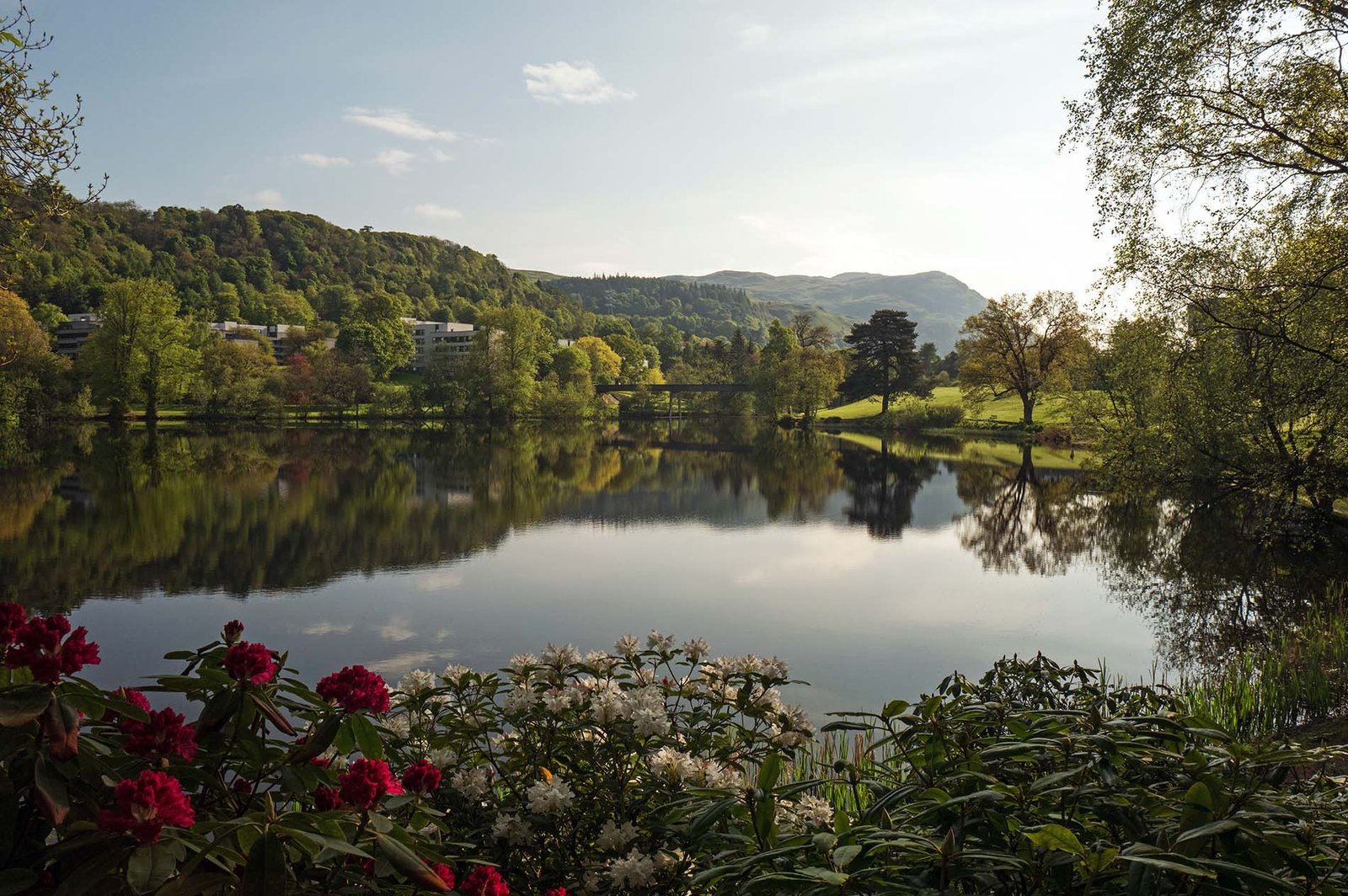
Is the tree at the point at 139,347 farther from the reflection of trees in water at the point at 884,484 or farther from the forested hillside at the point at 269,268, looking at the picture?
the reflection of trees in water at the point at 884,484

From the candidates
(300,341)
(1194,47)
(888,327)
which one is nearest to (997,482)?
(1194,47)

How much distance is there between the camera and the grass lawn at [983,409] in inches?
2307

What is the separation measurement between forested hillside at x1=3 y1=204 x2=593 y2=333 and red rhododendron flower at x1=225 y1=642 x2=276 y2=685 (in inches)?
3842

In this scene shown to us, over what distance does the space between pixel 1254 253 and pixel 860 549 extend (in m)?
10.4

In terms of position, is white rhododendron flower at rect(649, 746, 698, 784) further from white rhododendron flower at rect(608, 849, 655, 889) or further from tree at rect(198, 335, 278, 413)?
tree at rect(198, 335, 278, 413)

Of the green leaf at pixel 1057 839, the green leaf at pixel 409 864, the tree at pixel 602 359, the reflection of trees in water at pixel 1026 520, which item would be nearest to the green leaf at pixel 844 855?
the green leaf at pixel 1057 839

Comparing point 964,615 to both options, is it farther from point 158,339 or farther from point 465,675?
point 158,339

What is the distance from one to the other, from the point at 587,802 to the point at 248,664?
158cm

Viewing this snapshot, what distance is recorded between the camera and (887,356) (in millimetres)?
71938

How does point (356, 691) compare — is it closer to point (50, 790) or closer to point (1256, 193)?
point (50, 790)

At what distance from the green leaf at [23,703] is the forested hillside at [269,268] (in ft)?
320

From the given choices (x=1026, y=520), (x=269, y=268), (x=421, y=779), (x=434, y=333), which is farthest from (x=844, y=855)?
(x=269, y=268)

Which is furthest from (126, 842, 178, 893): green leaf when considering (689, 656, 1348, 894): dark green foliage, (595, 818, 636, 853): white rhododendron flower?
(595, 818, 636, 853): white rhododendron flower

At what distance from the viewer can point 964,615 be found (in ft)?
47.6
